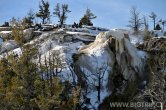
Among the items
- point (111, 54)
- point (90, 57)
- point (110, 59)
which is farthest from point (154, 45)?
point (90, 57)

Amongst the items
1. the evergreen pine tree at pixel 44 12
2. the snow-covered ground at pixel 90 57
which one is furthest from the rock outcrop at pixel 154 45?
the evergreen pine tree at pixel 44 12

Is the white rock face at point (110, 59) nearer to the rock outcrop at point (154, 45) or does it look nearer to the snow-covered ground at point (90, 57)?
the snow-covered ground at point (90, 57)

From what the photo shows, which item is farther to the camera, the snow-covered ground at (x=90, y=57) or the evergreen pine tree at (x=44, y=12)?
the evergreen pine tree at (x=44, y=12)

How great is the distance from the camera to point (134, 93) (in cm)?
5206

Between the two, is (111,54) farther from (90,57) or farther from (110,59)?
(90,57)

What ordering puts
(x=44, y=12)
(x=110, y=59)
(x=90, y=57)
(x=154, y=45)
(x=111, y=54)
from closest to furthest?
(x=110, y=59) < (x=90, y=57) < (x=111, y=54) < (x=154, y=45) < (x=44, y=12)

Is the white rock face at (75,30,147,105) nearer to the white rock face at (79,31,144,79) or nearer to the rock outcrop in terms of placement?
the white rock face at (79,31,144,79)

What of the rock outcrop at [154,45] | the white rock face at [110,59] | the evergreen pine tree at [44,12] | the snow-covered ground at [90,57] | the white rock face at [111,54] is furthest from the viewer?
the evergreen pine tree at [44,12]

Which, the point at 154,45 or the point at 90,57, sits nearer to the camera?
the point at 90,57

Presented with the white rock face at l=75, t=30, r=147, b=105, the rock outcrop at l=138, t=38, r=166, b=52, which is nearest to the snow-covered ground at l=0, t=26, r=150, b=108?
the white rock face at l=75, t=30, r=147, b=105

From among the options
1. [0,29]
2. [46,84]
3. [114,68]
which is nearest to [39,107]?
[46,84]

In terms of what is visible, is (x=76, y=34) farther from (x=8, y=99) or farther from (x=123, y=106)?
(x=8, y=99)

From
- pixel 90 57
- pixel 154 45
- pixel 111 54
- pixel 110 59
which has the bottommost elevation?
pixel 110 59

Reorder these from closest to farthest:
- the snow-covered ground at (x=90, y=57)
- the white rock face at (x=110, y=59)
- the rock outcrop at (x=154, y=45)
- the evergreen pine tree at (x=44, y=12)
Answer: the snow-covered ground at (x=90, y=57)
the white rock face at (x=110, y=59)
the rock outcrop at (x=154, y=45)
the evergreen pine tree at (x=44, y=12)
